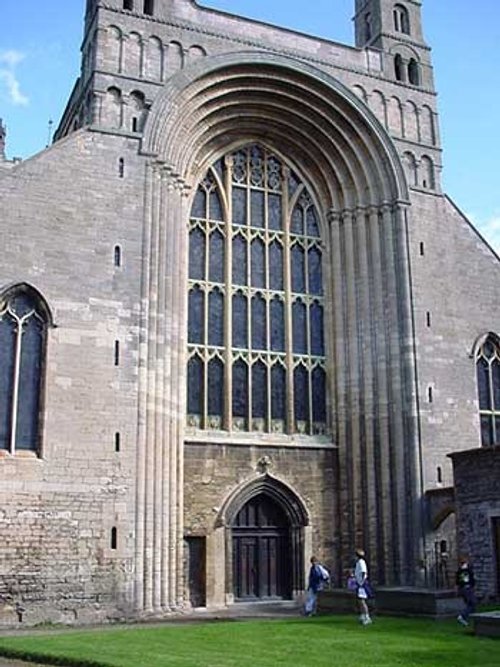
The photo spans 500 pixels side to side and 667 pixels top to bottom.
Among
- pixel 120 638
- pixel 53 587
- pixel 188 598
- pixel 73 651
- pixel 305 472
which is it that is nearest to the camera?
pixel 73 651

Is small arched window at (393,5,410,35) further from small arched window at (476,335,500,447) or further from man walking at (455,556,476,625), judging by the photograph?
man walking at (455,556,476,625)

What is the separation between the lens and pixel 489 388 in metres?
23.8

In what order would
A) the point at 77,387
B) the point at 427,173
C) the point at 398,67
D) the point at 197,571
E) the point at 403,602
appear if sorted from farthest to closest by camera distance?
the point at 398,67, the point at 427,173, the point at 197,571, the point at 77,387, the point at 403,602

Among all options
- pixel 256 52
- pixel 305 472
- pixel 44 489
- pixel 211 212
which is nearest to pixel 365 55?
pixel 256 52

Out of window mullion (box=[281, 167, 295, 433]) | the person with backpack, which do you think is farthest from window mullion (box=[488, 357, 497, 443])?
the person with backpack

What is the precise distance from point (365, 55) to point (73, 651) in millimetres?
19828

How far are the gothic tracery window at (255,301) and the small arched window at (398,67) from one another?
194 inches

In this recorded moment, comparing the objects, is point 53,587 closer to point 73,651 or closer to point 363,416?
point 73,651

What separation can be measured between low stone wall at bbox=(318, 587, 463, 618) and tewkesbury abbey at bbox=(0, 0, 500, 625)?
266mm

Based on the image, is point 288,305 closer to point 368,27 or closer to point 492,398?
point 492,398

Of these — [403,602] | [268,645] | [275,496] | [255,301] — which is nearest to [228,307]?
[255,301]

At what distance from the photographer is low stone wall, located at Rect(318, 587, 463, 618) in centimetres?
1605

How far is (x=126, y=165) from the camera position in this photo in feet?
67.2

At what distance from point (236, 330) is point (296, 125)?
6.51 meters
